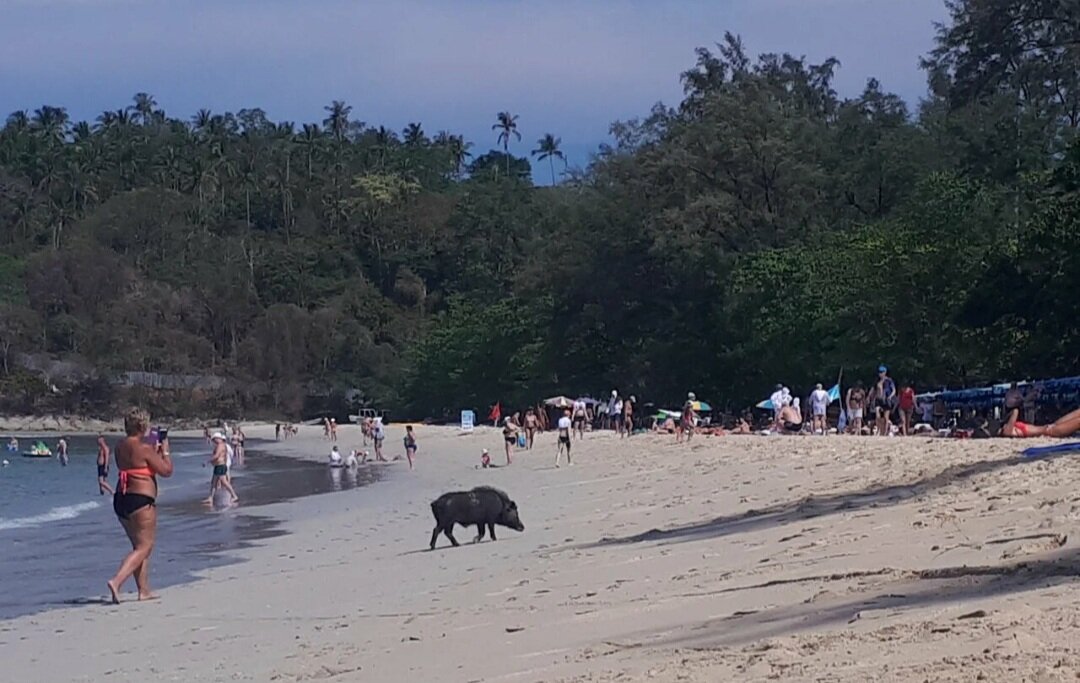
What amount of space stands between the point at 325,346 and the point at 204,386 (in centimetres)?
1017

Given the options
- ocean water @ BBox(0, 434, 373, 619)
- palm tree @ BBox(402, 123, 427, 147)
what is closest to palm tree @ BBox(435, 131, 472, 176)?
palm tree @ BBox(402, 123, 427, 147)

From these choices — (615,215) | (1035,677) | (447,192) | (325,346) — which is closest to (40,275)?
(325,346)

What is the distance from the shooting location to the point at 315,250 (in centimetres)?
11219

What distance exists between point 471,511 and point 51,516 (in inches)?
630

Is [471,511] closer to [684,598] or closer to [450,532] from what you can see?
[450,532]

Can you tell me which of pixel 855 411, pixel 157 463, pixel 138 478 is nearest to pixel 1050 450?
pixel 157 463

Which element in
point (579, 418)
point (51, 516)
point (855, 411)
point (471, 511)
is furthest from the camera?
point (579, 418)

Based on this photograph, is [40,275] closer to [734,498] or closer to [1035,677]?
[734,498]

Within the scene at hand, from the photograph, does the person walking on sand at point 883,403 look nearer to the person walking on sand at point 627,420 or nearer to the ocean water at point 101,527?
the ocean water at point 101,527

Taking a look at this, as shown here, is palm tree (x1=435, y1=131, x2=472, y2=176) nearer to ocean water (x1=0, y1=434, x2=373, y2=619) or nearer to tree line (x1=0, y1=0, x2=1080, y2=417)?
tree line (x1=0, y1=0, x2=1080, y2=417)

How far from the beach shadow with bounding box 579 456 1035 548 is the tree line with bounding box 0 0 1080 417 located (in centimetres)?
1649

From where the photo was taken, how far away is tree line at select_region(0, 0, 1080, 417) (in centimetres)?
3903

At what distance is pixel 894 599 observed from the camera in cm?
686

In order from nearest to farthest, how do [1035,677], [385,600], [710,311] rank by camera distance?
1. [1035,677]
2. [385,600]
3. [710,311]
